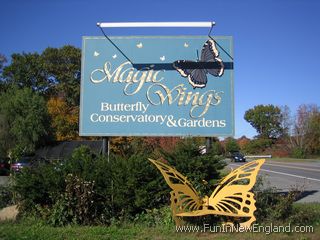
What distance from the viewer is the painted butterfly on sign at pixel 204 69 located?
1144 cm

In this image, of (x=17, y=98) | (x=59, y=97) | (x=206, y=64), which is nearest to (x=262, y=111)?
(x=59, y=97)

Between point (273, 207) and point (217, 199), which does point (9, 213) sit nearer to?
point (217, 199)

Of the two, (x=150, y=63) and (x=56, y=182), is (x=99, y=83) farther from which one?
(x=56, y=182)

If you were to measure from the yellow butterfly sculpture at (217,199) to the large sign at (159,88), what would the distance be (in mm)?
2912

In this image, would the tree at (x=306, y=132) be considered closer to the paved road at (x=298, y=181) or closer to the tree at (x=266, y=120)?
the tree at (x=266, y=120)

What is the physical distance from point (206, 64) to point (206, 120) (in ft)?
5.14

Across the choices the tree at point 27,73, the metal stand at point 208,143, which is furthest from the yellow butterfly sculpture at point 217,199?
the tree at point 27,73

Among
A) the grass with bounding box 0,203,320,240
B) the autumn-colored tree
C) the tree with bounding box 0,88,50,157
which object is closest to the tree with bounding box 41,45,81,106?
the autumn-colored tree

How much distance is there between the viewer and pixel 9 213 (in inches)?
369

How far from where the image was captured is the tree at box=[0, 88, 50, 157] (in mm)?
37312

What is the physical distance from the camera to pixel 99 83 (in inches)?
456

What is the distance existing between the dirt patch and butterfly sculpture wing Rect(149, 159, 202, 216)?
357 centimetres

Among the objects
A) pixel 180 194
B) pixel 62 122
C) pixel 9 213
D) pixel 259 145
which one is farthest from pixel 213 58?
pixel 259 145

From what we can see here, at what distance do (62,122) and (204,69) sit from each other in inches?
1448
